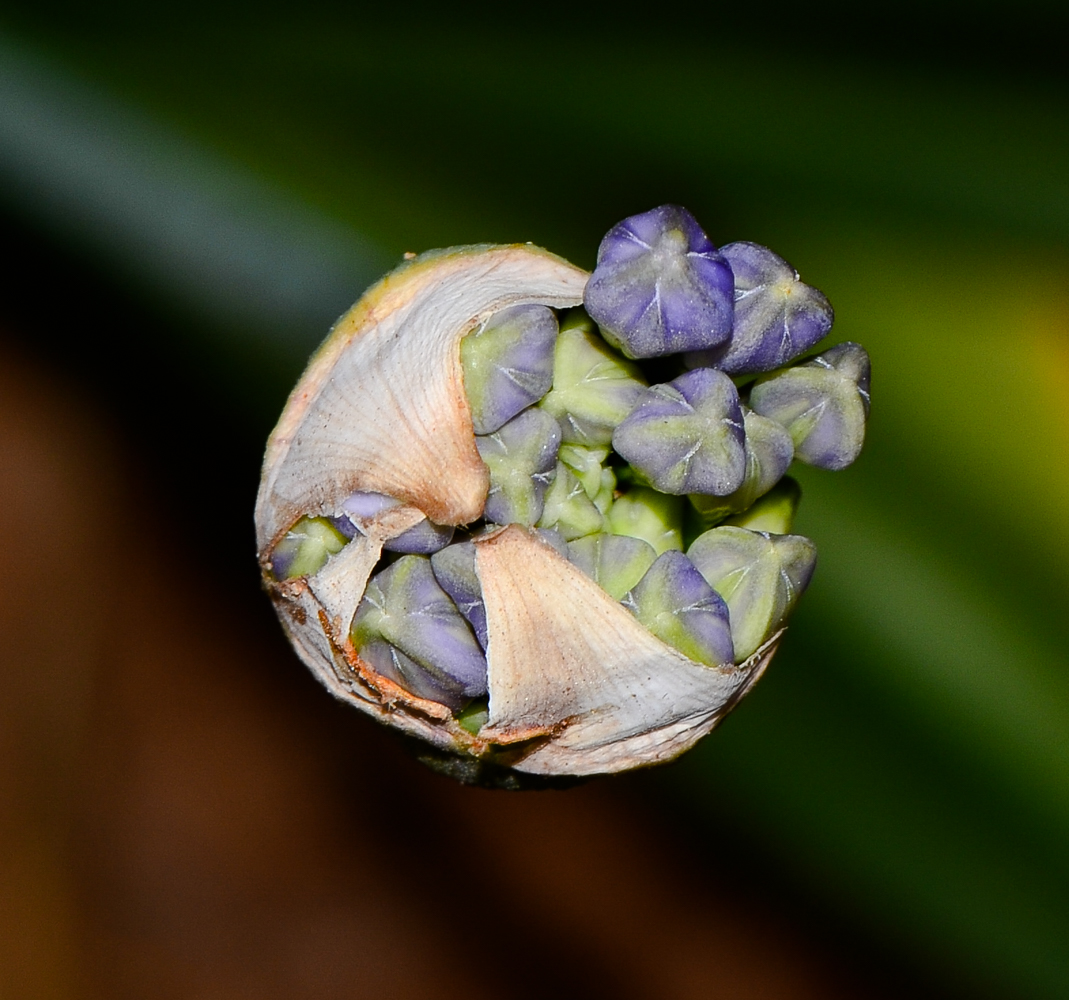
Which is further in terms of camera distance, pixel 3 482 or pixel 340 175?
pixel 3 482

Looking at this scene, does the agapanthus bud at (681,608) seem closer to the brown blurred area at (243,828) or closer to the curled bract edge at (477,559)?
the curled bract edge at (477,559)

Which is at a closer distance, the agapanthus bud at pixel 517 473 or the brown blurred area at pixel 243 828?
the agapanthus bud at pixel 517 473

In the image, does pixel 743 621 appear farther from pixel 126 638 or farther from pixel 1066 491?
pixel 126 638

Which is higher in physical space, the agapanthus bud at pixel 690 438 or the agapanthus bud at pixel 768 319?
the agapanthus bud at pixel 768 319

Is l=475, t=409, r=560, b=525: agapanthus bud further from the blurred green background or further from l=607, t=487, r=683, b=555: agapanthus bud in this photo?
the blurred green background

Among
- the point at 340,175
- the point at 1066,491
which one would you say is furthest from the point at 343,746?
the point at 1066,491

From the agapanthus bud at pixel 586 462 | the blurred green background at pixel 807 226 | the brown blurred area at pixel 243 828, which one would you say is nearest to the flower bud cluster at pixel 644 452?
the agapanthus bud at pixel 586 462

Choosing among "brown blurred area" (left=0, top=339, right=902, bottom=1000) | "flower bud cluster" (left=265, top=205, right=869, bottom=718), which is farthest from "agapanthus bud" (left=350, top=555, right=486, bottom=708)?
"brown blurred area" (left=0, top=339, right=902, bottom=1000)
